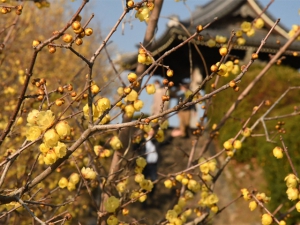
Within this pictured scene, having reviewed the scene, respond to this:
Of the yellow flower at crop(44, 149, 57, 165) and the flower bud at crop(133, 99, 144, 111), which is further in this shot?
the flower bud at crop(133, 99, 144, 111)

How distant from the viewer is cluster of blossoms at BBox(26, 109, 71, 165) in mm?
1681

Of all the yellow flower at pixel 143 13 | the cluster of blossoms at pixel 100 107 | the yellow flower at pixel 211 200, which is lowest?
the yellow flower at pixel 211 200

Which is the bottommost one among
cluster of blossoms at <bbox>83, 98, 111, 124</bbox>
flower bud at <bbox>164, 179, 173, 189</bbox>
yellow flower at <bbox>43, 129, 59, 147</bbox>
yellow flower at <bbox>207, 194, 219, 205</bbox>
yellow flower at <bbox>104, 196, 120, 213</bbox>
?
yellow flower at <bbox>207, 194, 219, 205</bbox>

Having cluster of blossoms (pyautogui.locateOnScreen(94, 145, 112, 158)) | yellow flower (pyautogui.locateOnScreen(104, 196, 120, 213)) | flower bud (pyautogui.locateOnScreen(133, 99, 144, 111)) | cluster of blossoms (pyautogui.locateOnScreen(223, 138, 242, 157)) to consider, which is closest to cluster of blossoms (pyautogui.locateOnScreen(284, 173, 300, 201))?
cluster of blossoms (pyautogui.locateOnScreen(223, 138, 242, 157))

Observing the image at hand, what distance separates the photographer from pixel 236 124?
33.6 ft

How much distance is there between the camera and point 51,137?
1671mm

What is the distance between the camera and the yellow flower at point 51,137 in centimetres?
167

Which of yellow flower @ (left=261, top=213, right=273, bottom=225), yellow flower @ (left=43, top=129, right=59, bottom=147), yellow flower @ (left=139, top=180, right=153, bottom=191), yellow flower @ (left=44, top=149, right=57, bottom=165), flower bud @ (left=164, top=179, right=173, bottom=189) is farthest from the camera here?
flower bud @ (left=164, top=179, right=173, bottom=189)

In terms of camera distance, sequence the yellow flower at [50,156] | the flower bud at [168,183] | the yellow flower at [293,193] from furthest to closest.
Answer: the flower bud at [168,183]
the yellow flower at [293,193]
the yellow flower at [50,156]

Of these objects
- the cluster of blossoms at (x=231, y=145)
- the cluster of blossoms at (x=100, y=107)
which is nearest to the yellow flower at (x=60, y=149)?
the cluster of blossoms at (x=100, y=107)

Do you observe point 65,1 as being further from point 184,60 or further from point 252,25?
Answer: point 252,25

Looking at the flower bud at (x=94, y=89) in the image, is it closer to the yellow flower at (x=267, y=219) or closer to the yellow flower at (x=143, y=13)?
the yellow flower at (x=143, y=13)

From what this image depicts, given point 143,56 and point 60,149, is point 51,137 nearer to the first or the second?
point 60,149

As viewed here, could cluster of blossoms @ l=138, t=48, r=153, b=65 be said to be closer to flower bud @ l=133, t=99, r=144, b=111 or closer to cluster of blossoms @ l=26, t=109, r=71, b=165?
flower bud @ l=133, t=99, r=144, b=111
